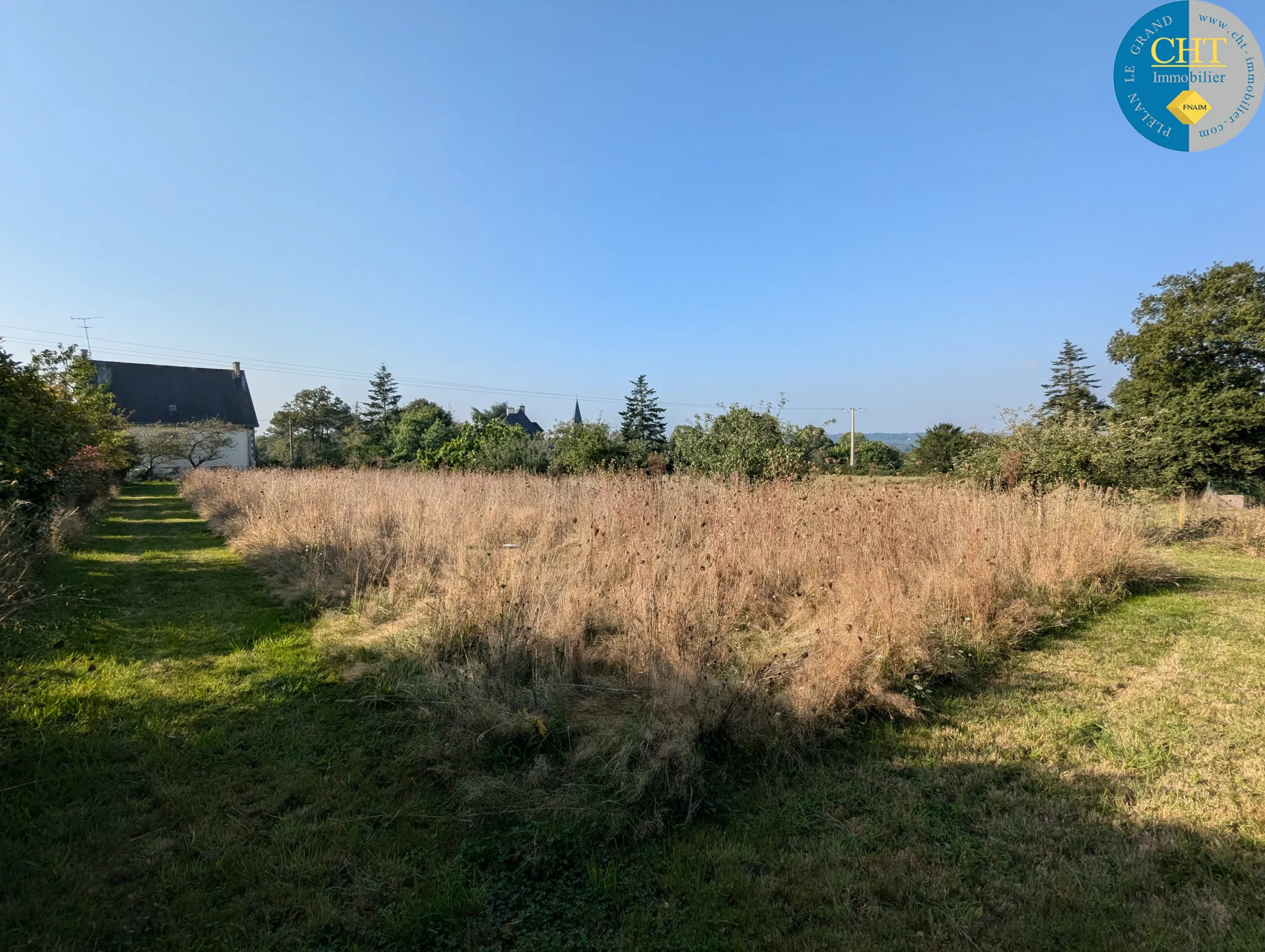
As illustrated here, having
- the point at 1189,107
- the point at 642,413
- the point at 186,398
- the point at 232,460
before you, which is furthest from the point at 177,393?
the point at 1189,107

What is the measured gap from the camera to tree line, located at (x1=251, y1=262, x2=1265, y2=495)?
33.6 ft

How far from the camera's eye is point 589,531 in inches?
261

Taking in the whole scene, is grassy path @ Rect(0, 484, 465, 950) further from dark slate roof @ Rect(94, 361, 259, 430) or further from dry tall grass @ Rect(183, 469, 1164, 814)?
dark slate roof @ Rect(94, 361, 259, 430)

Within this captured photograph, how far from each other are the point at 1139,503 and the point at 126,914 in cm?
1147

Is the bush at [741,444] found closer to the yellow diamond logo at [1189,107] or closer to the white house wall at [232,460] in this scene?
the yellow diamond logo at [1189,107]

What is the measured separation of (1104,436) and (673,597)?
10.6 m

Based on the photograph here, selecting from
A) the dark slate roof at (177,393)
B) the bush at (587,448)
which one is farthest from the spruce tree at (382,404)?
the bush at (587,448)

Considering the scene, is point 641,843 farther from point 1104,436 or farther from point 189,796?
point 1104,436

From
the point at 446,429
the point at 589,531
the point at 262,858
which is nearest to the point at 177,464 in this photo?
the point at 446,429

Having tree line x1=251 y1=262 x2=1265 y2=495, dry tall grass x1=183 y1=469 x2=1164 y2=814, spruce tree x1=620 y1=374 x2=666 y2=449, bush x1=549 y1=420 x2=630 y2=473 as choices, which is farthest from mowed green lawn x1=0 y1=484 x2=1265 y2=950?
spruce tree x1=620 y1=374 x2=666 y2=449

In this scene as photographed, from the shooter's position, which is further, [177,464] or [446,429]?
[177,464]

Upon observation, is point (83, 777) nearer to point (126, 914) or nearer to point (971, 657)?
point (126, 914)

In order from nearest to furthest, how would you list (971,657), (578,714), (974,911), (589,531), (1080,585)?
(974,911) → (578,714) → (971,657) → (1080,585) → (589,531)

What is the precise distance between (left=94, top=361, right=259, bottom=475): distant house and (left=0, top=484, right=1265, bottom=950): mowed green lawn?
123 ft
